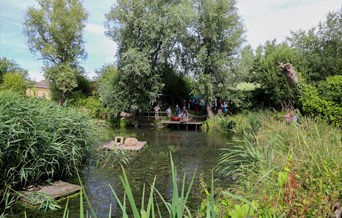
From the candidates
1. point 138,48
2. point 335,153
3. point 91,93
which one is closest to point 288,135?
point 335,153

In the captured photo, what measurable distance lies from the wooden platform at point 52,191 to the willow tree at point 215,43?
15.8 m

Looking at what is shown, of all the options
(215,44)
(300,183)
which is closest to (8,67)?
(215,44)

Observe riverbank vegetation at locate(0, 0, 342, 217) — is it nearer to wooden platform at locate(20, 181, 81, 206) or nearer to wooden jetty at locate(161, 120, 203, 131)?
wooden jetty at locate(161, 120, 203, 131)

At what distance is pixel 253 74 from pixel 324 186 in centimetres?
2249

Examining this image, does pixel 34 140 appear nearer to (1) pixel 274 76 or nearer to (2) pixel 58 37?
(1) pixel 274 76

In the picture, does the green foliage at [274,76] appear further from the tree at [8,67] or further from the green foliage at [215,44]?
the tree at [8,67]

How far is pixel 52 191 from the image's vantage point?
6043 millimetres

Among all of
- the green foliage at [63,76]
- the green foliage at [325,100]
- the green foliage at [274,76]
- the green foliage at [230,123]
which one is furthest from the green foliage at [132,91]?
the green foliage at [325,100]

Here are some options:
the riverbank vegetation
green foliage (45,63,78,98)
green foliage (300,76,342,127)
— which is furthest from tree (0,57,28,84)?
green foliage (300,76,342,127)

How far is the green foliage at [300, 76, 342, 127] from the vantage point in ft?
37.6

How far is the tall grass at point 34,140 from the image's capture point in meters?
5.59

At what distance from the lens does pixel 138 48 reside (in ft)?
67.7

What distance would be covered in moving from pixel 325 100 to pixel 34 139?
11.0 m

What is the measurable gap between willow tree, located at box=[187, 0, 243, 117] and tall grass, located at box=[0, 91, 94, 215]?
49.2 ft
